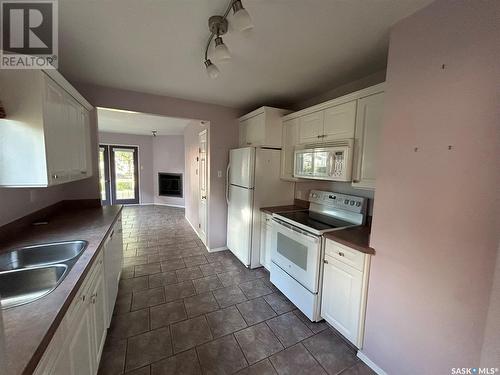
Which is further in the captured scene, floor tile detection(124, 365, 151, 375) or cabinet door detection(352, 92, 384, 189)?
cabinet door detection(352, 92, 384, 189)

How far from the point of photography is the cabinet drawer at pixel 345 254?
162 centimetres

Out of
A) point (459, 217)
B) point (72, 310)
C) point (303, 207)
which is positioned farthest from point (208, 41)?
point (303, 207)

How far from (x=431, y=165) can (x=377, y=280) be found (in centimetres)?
89

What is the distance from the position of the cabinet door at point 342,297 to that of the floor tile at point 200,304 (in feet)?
3.71

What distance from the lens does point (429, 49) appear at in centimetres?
124

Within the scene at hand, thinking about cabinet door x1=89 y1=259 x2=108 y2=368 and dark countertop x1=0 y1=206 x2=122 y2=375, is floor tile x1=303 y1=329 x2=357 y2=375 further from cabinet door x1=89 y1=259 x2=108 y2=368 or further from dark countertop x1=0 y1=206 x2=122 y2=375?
dark countertop x1=0 y1=206 x2=122 y2=375

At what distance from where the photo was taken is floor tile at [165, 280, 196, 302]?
233cm

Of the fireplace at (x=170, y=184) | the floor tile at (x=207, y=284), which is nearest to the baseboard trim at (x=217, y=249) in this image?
the floor tile at (x=207, y=284)


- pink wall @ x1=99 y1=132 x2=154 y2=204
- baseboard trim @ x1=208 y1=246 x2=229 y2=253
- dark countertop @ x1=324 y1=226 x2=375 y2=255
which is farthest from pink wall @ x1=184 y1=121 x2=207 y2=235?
dark countertop @ x1=324 y1=226 x2=375 y2=255

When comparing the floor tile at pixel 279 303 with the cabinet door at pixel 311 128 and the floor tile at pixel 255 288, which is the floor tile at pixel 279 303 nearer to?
the floor tile at pixel 255 288

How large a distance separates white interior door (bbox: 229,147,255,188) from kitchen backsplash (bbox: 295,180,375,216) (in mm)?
761

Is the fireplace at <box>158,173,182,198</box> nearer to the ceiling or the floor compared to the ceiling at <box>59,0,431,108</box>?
nearer to the floor

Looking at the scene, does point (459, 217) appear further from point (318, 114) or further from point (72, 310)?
point (72, 310)

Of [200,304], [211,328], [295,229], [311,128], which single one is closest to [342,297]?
[295,229]
